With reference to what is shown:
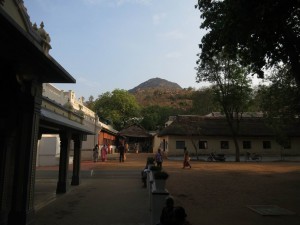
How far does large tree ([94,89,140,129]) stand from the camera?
67562 millimetres

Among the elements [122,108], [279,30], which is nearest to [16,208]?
[279,30]

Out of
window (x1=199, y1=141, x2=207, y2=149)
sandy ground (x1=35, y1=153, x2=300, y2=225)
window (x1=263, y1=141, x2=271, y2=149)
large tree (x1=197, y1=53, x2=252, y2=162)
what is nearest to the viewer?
sandy ground (x1=35, y1=153, x2=300, y2=225)

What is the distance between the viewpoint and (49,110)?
10.8 metres

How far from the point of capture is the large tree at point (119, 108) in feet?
222

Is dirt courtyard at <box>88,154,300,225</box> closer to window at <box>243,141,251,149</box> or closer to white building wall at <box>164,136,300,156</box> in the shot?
white building wall at <box>164,136,300,156</box>

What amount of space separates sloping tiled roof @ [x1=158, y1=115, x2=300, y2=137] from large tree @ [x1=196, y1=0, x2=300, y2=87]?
24.8m

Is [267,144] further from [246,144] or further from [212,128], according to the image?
[212,128]

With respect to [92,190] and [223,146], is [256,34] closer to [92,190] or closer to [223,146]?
[92,190]

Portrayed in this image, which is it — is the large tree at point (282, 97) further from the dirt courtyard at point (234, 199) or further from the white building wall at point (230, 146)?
the white building wall at point (230, 146)

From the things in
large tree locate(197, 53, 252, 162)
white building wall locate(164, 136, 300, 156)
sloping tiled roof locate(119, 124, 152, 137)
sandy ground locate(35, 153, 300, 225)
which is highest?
large tree locate(197, 53, 252, 162)

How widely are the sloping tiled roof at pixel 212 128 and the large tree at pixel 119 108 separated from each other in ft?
87.4

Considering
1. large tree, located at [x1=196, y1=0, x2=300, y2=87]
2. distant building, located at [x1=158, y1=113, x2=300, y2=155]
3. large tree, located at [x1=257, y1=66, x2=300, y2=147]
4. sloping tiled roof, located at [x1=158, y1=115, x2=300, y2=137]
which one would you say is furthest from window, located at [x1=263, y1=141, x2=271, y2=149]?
large tree, located at [x1=196, y1=0, x2=300, y2=87]

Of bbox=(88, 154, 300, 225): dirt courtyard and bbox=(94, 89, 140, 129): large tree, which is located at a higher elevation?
bbox=(94, 89, 140, 129): large tree

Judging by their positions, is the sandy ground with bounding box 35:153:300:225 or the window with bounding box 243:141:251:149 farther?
the window with bounding box 243:141:251:149
